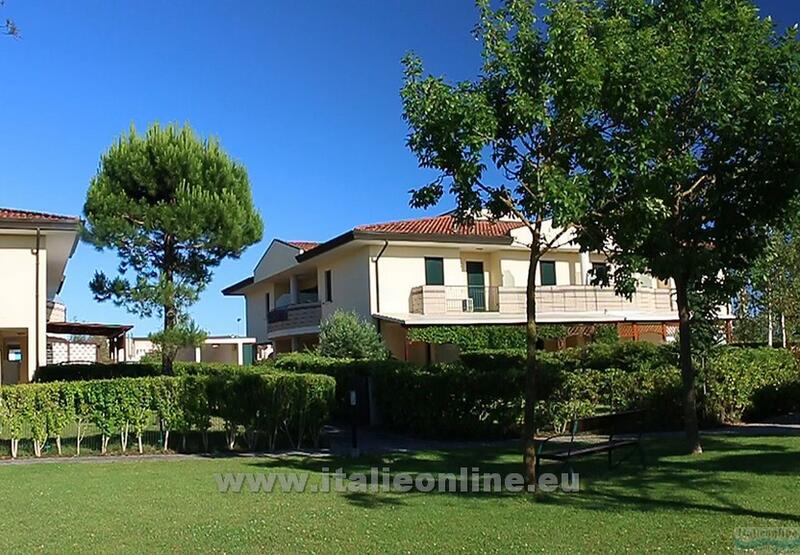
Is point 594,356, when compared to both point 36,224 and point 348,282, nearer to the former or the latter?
point 348,282

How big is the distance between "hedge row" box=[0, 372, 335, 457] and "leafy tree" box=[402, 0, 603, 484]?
5.96 m

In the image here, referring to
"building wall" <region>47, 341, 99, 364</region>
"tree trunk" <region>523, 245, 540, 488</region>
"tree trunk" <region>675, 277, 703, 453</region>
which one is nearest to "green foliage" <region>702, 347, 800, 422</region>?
"tree trunk" <region>675, 277, 703, 453</region>

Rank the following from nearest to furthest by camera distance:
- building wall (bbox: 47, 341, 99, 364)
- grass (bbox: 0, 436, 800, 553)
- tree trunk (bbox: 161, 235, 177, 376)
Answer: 1. grass (bbox: 0, 436, 800, 553)
2. tree trunk (bbox: 161, 235, 177, 376)
3. building wall (bbox: 47, 341, 99, 364)

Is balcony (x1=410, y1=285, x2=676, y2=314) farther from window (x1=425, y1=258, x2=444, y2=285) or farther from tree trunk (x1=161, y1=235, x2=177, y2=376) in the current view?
tree trunk (x1=161, y1=235, x2=177, y2=376)

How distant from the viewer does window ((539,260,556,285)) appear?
32.8 meters

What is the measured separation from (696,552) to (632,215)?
4431 millimetres

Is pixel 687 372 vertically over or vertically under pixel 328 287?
under

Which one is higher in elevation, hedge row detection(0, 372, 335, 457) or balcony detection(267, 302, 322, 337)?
balcony detection(267, 302, 322, 337)

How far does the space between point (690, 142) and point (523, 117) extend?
4.29m

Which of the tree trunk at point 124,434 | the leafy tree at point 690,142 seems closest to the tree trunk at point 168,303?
the tree trunk at point 124,434

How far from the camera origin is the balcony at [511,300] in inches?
1159

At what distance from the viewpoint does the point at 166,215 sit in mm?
20812

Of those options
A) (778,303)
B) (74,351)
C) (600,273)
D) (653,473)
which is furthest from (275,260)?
(653,473)

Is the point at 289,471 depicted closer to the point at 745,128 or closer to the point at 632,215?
the point at 632,215
